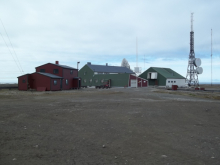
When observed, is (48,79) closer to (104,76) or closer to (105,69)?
(104,76)

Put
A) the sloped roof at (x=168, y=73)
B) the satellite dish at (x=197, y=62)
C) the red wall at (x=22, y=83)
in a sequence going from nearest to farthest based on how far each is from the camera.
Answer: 1. the red wall at (x=22, y=83)
2. the satellite dish at (x=197, y=62)
3. the sloped roof at (x=168, y=73)

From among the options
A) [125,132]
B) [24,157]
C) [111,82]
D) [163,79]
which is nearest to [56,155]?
[24,157]

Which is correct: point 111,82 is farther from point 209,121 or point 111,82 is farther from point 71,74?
point 209,121

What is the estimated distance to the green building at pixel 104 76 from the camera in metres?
58.3

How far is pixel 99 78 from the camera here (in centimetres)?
6400

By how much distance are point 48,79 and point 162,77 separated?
38239mm

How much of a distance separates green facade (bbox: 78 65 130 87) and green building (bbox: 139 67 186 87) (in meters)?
13.8

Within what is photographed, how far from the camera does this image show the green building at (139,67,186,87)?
67.0 metres

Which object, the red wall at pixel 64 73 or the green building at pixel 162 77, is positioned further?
the green building at pixel 162 77

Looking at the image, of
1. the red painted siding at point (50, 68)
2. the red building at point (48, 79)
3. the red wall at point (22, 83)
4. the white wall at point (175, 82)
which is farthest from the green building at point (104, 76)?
the red wall at point (22, 83)

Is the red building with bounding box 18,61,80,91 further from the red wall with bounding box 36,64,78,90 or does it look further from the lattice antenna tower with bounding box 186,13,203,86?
the lattice antenna tower with bounding box 186,13,203,86

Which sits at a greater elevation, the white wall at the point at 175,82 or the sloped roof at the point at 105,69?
the sloped roof at the point at 105,69

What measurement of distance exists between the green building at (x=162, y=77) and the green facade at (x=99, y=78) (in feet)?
45.1

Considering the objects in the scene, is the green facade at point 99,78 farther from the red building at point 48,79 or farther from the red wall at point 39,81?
the red wall at point 39,81
